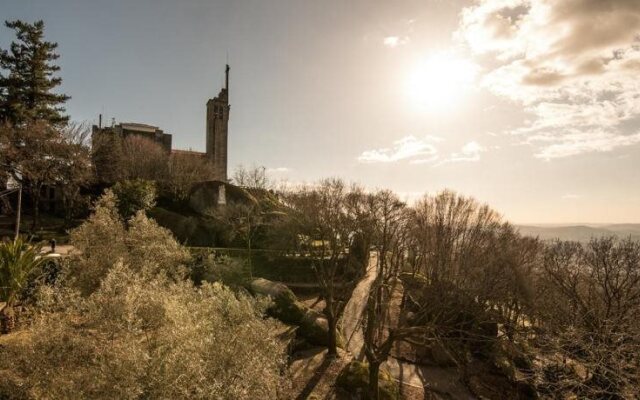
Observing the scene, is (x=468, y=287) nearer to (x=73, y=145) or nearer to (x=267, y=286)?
(x=267, y=286)

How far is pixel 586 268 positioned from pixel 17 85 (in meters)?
67.7

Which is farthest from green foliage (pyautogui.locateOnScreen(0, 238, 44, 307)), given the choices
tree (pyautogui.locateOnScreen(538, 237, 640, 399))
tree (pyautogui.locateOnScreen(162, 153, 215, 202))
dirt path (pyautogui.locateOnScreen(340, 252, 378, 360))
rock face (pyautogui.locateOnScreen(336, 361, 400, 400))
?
tree (pyautogui.locateOnScreen(162, 153, 215, 202))

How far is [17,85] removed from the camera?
4572cm

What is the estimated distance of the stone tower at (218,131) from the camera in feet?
237

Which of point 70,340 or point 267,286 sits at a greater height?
point 70,340

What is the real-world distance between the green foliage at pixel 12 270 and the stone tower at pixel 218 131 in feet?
186

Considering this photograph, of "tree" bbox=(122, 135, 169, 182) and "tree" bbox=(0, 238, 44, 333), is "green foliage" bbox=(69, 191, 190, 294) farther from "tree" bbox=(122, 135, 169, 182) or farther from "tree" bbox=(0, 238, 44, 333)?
"tree" bbox=(122, 135, 169, 182)

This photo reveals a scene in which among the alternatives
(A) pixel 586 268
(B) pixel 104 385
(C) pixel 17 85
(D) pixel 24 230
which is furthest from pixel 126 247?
(C) pixel 17 85

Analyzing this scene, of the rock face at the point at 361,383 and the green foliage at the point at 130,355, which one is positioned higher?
the green foliage at the point at 130,355

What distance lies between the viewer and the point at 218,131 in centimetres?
7262

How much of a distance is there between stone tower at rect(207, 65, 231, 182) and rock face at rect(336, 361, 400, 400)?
57.0m

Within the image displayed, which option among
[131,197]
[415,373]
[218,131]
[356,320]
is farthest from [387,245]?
[218,131]

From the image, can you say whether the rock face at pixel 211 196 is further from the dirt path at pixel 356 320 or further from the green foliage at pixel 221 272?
the dirt path at pixel 356 320

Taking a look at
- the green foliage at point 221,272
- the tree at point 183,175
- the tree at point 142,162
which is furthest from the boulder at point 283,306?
the tree at point 142,162
